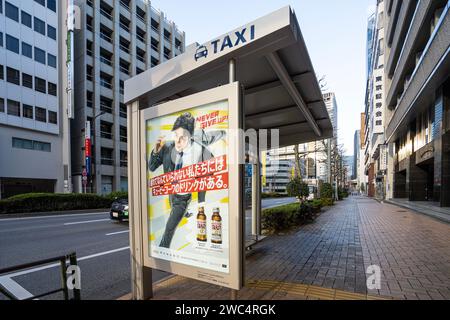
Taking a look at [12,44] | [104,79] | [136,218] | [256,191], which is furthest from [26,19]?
[136,218]

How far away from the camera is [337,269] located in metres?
4.81

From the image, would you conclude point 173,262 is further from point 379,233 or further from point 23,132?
point 23,132

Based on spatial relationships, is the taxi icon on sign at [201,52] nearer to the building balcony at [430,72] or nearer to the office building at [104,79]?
the building balcony at [430,72]

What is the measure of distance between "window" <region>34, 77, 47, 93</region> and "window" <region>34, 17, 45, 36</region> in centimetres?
501

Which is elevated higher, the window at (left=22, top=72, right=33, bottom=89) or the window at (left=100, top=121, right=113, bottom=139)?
the window at (left=22, top=72, right=33, bottom=89)

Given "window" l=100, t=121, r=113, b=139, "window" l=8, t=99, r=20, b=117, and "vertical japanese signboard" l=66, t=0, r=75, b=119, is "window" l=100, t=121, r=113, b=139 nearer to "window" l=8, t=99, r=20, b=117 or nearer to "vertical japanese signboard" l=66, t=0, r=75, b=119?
"vertical japanese signboard" l=66, t=0, r=75, b=119

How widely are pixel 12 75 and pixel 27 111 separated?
3.46 m

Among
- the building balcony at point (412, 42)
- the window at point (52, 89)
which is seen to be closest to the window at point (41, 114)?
the window at point (52, 89)

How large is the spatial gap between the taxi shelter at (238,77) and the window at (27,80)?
30055 mm

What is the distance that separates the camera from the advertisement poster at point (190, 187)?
285cm

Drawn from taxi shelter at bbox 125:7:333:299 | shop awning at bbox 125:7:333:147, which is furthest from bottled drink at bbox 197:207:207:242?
shop awning at bbox 125:7:333:147

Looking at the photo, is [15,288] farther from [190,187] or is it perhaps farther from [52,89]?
[52,89]

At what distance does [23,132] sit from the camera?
2656 centimetres

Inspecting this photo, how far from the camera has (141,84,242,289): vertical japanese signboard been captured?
2742mm
